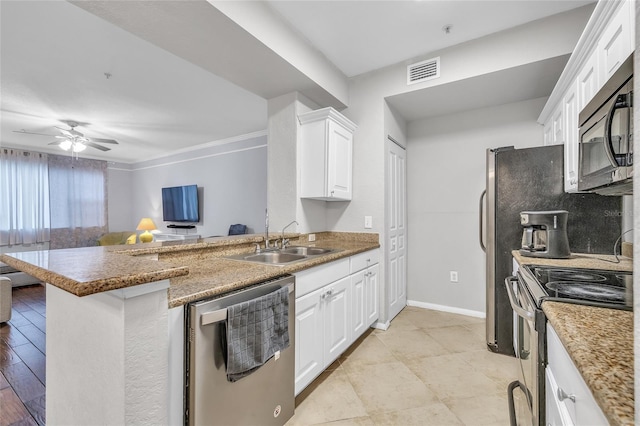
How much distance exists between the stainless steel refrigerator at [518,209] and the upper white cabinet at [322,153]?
4.27 feet

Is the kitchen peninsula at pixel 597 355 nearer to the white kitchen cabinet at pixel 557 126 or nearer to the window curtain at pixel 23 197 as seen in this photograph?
the white kitchen cabinet at pixel 557 126

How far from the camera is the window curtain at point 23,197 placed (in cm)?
519

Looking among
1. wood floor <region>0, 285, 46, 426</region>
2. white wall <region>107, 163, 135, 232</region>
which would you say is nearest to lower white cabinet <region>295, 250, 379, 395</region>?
wood floor <region>0, 285, 46, 426</region>

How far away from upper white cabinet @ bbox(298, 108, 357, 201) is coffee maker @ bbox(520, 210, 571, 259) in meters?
1.52

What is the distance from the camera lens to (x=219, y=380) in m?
1.10

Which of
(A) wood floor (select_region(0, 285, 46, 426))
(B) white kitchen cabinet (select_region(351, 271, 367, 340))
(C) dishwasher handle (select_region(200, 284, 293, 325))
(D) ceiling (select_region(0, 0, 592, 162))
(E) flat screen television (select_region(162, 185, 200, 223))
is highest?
(D) ceiling (select_region(0, 0, 592, 162))

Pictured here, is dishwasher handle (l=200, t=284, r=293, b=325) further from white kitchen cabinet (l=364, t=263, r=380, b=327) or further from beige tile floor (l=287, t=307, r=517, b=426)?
white kitchen cabinet (l=364, t=263, r=380, b=327)

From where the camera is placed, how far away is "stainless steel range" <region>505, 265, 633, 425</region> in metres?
0.98

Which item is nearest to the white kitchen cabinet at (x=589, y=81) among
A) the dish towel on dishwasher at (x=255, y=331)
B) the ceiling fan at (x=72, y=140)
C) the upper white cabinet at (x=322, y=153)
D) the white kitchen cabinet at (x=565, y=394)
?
the white kitchen cabinet at (x=565, y=394)

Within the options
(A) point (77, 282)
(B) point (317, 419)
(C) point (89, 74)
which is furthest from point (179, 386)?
(C) point (89, 74)

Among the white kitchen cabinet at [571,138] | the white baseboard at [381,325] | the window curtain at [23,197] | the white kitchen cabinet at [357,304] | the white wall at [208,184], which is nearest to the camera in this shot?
the white kitchen cabinet at [571,138]

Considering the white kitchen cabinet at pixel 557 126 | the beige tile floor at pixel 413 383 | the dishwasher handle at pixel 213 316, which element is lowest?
the beige tile floor at pixel 413 383

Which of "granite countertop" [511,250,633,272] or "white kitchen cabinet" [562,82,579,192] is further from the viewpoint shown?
"white kitchen cabinet" [562,82,579,192]

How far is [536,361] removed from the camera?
1031mm
